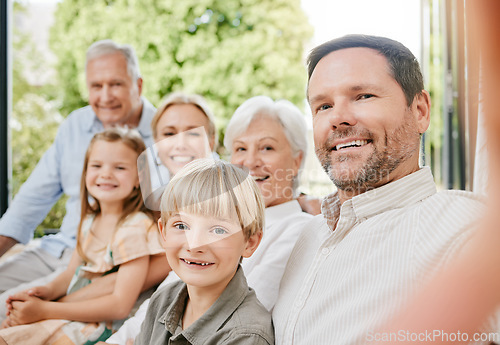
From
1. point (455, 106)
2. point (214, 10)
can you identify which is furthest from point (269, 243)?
point (214, 10)

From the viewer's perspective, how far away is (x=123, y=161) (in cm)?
159

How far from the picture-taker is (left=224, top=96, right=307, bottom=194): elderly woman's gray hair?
1520 millimetres

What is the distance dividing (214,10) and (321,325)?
26.4 feet

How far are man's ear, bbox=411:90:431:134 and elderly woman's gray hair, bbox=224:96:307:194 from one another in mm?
575

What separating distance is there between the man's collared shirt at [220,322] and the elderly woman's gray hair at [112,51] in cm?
144

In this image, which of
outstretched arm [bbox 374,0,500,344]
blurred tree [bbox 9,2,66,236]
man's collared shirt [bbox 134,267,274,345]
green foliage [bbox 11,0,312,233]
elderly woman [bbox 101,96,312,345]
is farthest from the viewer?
green foliage [bbox 11,0,312,233]

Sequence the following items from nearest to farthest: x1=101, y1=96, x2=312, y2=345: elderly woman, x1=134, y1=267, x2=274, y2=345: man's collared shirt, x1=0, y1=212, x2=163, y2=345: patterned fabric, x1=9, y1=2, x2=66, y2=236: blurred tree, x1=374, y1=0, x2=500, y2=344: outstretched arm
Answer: x1=374, y1=0, x2=500, y2=344: outstretched arm
x1=134, y1=267, x2=274, y2=345: man's collared shirt
x1=0, y1=212, x2=163, y2=345: patterned fabric
x1=101, y1=96, x2=312, y2=345: elderly woman
x1=9, y1=2, x2=66, y2=236: blurred tree

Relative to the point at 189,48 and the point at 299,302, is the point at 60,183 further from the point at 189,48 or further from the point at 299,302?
the point at 189,48

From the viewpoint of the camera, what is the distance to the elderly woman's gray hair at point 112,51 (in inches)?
86.0

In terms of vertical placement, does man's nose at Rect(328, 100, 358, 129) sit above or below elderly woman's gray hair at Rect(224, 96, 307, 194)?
above

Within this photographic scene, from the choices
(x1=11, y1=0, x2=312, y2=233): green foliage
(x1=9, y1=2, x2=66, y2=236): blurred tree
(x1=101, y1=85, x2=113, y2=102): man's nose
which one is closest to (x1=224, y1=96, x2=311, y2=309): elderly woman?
(x1=101, y1=85, x2=113, y2=102): man's nose

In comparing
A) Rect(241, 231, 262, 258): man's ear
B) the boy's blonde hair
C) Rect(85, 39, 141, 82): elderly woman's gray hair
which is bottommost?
Rect(241, 231, 262, 258): man's ear

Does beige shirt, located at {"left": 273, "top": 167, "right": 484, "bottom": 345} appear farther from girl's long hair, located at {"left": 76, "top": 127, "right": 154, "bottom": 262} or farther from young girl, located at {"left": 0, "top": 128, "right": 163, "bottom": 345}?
girl's long hair, located at {"left": 76, "top": 127, "right": 154, "bottom": 262}

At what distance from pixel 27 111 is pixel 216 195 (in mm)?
5900
